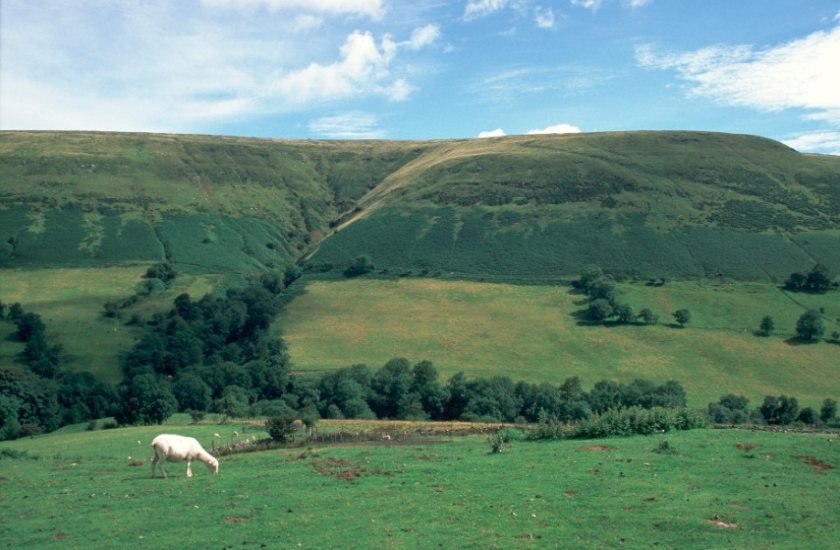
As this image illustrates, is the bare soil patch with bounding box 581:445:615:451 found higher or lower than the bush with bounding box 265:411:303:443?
higher

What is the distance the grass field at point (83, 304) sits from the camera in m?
110

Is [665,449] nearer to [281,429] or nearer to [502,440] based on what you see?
[502,440]

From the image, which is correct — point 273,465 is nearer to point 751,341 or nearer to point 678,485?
point 678,485

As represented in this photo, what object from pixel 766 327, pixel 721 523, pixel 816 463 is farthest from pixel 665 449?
pixel 766 327

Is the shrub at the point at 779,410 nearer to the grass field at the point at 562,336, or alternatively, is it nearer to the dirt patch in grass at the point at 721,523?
the grass field at the point at 562,336

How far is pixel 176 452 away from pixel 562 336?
90.8 m

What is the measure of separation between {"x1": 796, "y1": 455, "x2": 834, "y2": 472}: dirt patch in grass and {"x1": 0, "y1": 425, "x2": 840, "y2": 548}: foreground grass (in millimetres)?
90

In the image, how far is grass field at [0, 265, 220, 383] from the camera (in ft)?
362

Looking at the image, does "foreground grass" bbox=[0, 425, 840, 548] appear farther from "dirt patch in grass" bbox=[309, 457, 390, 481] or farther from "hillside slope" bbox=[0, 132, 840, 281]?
"hillside slope" bbox=[0, 132, 840, 281]

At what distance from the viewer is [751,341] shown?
369 ft

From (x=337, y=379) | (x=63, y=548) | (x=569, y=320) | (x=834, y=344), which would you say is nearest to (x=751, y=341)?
(x=834, y=344)

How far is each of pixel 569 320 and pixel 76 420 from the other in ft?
251

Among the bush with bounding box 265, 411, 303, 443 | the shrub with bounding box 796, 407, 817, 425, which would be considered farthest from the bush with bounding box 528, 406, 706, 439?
the shrub with bounding box 796, 407, 817, 425

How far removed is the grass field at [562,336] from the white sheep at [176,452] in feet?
226
